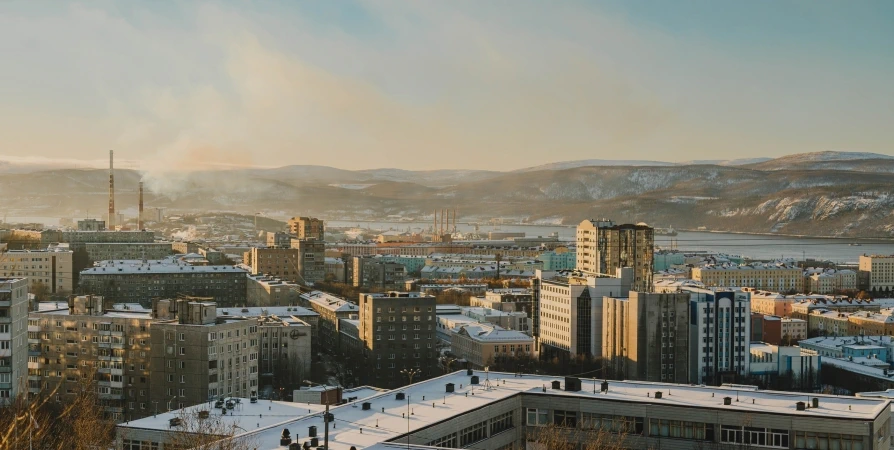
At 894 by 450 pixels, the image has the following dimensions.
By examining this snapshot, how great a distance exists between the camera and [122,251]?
101ft

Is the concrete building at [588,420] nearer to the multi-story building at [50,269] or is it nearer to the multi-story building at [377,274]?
the multi-story building at [50,269]

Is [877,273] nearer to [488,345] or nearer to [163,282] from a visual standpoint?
[488,345]

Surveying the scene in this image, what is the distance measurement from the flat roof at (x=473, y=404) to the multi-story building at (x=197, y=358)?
3.02 metres

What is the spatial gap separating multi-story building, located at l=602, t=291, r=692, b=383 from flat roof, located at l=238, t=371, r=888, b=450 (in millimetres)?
7313

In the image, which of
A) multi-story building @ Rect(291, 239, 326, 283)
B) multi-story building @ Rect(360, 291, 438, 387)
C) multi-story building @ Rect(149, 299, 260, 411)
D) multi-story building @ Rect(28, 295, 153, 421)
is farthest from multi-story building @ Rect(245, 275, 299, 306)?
multi-story building @ Rect(149, 299, 260, 411)

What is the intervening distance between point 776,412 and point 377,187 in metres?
99.2

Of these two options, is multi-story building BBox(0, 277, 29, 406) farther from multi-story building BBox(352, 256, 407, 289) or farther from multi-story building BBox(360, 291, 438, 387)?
multi-story building BBox(352, 256, 407, 289)

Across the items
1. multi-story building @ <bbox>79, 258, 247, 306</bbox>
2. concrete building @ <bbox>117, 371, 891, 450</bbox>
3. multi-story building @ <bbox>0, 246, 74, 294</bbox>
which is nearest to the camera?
concrete building @ <bbox>117, 371, 891, 450</bbox>

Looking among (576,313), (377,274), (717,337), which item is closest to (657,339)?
(717,337)

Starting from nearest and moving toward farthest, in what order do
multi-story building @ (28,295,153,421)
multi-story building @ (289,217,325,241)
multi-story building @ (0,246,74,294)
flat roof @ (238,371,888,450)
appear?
flat roof @ (238,371,888,450)
multi-story building @ (28,295,153,421)
multi-story building @ (0,246,74,294)
multi-story building @ (289,217,325,241)

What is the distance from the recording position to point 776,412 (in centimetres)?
650

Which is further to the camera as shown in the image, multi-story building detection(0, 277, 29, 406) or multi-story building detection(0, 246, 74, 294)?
multi-story building detection(0, 246, 74, 294)

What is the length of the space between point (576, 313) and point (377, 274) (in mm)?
12817

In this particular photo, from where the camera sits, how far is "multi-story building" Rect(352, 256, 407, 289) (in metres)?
28.4
